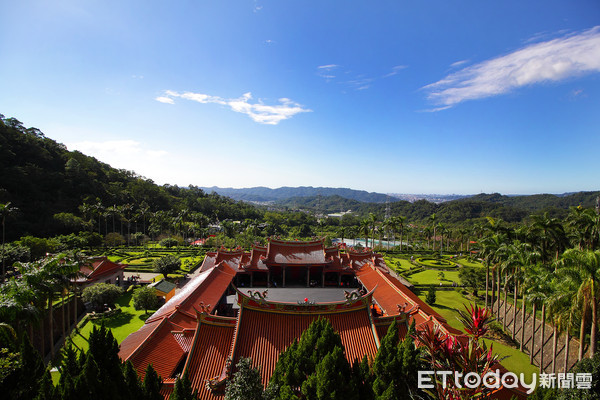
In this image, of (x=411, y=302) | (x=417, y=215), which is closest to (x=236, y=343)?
(x=411, y=302)

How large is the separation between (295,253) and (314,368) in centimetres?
2357

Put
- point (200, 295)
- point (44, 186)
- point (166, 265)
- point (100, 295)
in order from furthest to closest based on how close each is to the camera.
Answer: point (44, 186) → point (166, 265) → point (100, 295) → point (200, 295)

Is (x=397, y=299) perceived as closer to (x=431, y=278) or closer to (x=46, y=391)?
(x=46, y=391)

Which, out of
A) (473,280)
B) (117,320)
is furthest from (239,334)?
(473,280)

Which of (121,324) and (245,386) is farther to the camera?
(121,324)

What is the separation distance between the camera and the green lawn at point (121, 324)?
21.3 m

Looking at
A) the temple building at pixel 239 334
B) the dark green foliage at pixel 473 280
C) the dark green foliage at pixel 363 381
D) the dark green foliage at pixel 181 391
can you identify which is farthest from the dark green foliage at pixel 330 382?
the dark green foliage at pixel 473 280

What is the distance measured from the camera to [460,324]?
84.6 ft

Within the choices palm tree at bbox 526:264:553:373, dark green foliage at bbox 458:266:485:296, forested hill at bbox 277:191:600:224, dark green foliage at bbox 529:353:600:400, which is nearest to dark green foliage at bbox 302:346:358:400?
dark green foliage at bbox 529:353:600:400

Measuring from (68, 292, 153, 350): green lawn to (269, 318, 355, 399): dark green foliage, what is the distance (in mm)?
16235

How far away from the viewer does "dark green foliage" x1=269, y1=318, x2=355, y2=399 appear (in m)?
9.60

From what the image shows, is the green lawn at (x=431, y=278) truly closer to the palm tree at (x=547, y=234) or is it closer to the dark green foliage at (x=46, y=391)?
the palm tree at (x=547, y=234)

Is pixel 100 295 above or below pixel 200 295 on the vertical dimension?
below

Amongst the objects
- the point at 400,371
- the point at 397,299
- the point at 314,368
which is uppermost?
the point at 400,371
